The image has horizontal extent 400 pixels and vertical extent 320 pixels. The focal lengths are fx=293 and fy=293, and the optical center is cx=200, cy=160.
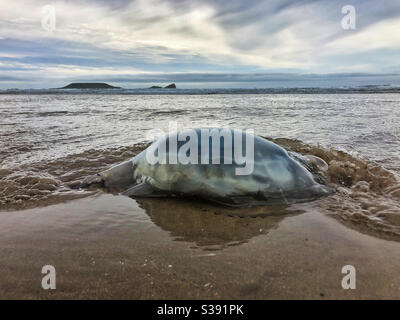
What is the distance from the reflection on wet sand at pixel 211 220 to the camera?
2.10 meters

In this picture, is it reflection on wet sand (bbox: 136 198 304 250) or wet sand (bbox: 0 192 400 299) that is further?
reflection on wet sand (bbox: 136 198 304 250)

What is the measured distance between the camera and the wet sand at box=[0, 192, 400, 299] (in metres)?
1.54

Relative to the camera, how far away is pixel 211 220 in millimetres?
2346

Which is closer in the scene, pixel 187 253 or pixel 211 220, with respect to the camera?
pixel 187 253

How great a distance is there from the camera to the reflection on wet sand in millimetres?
2098

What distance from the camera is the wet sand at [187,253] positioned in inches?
60.6

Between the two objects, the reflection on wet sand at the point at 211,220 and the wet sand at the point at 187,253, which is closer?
the wet sand at the point at 187,253

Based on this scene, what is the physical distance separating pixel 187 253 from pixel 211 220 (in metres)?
0.49

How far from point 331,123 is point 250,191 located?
5.87 metres
